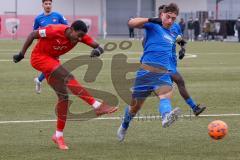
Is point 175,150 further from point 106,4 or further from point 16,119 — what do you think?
point 106,4

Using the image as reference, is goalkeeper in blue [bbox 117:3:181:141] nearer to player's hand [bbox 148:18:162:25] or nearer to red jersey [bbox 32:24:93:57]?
player's hand [bbox 148:18:162:25]

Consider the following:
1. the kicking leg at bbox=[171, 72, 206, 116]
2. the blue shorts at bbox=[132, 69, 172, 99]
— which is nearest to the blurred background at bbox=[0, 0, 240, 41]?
the kicking leg at bbox=[171, 72, 206, 116]

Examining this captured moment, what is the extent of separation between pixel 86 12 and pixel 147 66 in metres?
61.7

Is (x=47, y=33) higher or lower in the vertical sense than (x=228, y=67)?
higher

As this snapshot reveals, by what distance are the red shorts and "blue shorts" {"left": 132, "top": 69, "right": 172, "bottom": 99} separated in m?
1.24

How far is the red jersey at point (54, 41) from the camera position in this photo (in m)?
10.6

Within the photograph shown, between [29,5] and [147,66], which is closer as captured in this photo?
[147,66]

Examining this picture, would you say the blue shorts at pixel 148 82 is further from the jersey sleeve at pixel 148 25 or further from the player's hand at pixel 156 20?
the player's hand at pixel 156 20

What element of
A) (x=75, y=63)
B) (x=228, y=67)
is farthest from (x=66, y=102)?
(x=228, y=67)

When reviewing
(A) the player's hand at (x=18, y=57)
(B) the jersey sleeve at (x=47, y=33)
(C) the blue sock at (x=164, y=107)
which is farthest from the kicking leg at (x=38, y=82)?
(C) the blue sock at (x=164, y=107)

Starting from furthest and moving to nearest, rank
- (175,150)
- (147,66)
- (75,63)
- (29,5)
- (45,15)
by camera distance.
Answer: (29,5) < (45,15) < (75,63) < (147,66) < (175,150)

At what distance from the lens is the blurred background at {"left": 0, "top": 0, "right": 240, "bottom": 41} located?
212ft

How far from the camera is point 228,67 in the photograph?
2794 centimetres

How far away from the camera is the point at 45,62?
10.9 metres
